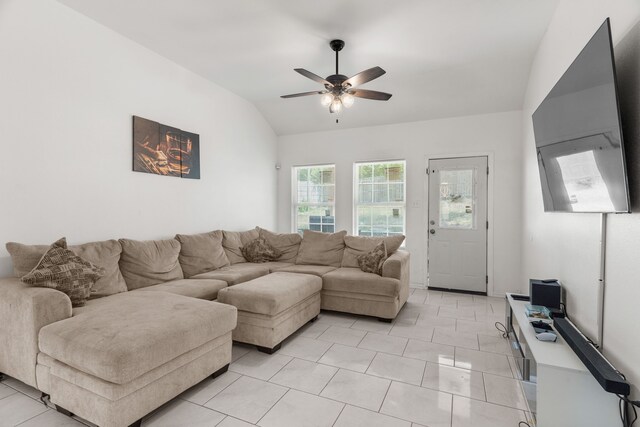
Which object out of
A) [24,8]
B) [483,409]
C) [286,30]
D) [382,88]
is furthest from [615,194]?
[24,8]

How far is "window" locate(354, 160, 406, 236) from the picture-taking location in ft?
A: 17.3

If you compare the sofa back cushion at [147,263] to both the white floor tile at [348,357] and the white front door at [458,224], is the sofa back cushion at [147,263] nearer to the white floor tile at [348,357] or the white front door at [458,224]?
the white floor tile at [348,357]

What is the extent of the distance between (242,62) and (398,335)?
11.5 feet

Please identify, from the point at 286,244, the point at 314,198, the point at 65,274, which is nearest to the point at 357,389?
the point at 65,274

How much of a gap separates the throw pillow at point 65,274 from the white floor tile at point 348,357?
1901 mm

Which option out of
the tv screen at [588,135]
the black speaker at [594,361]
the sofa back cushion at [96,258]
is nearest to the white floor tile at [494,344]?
the black speaker at [594,361]

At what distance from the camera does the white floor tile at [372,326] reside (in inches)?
131

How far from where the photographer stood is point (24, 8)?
2.53m

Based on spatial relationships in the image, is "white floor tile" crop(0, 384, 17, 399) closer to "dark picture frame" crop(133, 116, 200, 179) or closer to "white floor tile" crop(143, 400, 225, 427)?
"white floor tile" crop(143, 400, 225, 427)

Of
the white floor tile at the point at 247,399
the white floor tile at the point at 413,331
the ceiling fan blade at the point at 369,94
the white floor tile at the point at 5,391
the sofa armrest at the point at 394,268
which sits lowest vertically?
the white floor tile at the point at 247,399

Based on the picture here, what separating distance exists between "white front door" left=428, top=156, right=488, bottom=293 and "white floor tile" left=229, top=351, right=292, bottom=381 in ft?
10.3

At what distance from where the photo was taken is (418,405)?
205cm

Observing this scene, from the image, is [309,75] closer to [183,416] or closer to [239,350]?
[239,350]

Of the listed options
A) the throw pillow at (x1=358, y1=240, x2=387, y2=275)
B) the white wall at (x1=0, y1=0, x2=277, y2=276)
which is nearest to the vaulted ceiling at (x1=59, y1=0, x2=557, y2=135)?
the white wall at (x1=0, y1=0, x2=277, y2=276)
